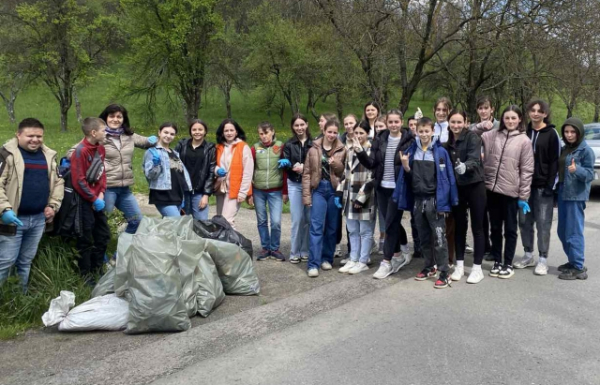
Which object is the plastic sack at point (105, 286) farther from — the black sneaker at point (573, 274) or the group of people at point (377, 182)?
the black sneaker at point (573, 274)

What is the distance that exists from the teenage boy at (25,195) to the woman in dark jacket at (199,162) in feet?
5.59

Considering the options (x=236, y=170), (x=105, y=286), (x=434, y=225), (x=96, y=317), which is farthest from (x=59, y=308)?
(x=434, y=225)

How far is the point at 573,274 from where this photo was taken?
5.49m

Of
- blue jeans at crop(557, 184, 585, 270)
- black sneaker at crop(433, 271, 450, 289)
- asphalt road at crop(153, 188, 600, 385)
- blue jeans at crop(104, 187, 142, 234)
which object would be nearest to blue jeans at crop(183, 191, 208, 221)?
blue jeans at crop(104, 187, 142, 234)

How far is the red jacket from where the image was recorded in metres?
4.67

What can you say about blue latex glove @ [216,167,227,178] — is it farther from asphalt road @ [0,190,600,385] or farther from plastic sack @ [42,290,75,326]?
plastic sack @ [42,290,75,326]

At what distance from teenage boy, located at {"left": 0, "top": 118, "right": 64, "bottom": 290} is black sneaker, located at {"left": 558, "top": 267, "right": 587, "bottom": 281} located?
16.9 feet

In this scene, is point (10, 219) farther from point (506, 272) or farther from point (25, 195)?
point (506, 272)

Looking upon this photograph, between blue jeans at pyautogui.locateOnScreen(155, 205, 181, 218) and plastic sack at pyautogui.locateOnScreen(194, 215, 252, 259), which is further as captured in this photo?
blue jeans at pyautogui.locateOnScreen(155, 205, 181, 218)

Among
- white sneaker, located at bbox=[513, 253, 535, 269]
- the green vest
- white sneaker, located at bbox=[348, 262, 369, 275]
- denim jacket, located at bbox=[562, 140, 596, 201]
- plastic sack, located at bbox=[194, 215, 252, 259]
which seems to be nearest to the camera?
plastic sack, located at bbox=[194, 215, 252, 259]

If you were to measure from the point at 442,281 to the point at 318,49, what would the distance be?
25.5m

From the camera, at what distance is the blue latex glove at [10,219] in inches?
158

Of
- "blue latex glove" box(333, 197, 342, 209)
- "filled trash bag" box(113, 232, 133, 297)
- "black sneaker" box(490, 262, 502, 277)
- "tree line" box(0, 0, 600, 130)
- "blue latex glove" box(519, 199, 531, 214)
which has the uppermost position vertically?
"tree line" box(0, 0, 600, 130)

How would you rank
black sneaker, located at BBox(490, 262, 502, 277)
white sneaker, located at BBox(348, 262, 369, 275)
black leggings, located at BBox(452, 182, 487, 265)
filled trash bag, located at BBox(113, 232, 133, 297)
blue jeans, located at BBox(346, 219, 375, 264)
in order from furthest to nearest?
blue jeans, located at BBox(346, 219, 375, 264) < white sneaker, located at BBox(348, 262, 369, 275) < black sneaker, located at BBox(490, 262, 502, 277) < black leggings, located at BBox(452, 182, 487, 265) < filled trash bag, located at BBox(113, 232, 133, 297)
